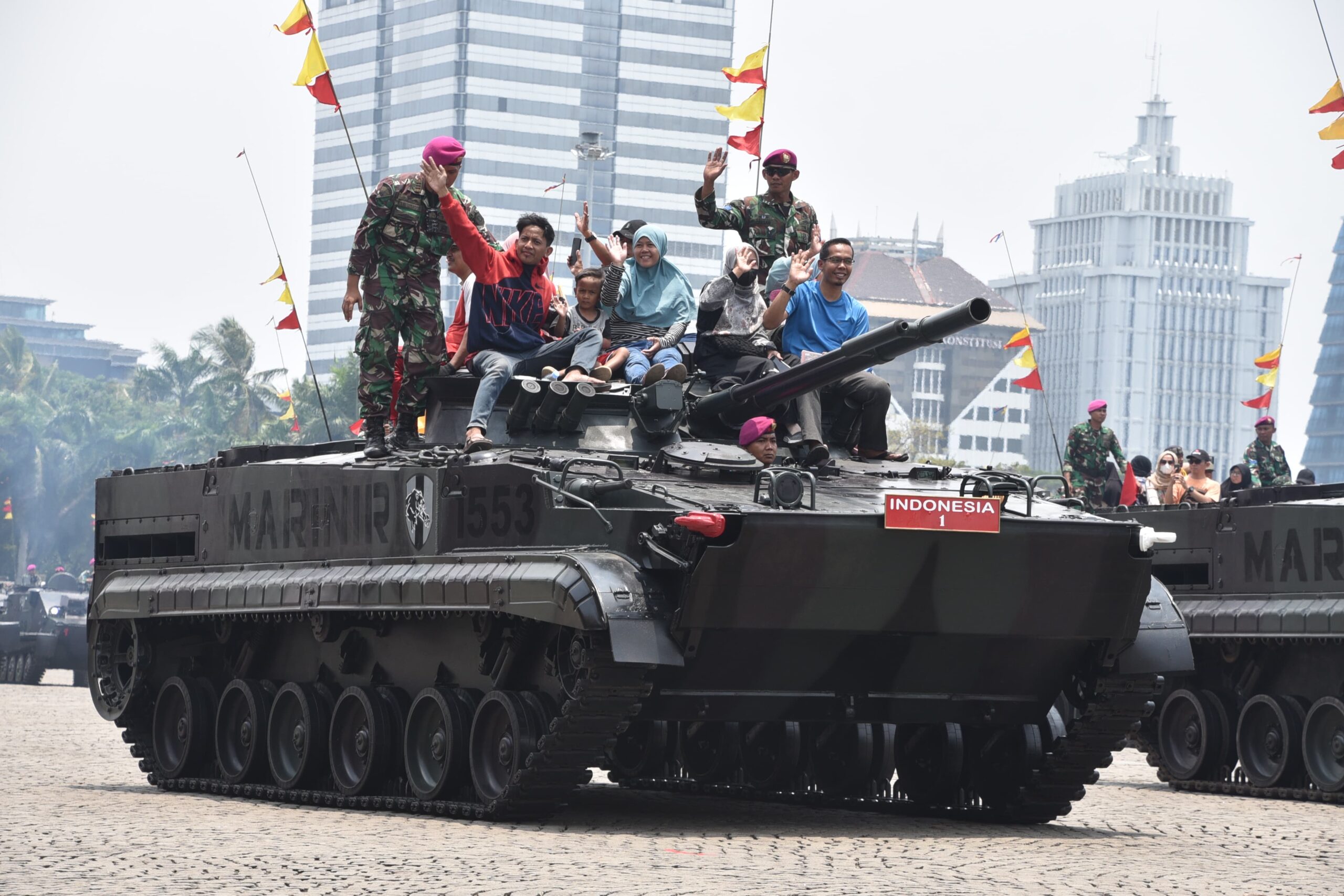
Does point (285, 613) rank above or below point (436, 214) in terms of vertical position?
below

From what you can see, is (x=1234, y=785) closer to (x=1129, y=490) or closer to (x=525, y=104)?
(x=1129, y=490)

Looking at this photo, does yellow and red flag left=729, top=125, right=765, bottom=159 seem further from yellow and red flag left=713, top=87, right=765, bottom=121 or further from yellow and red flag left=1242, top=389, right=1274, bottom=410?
yellow and red flag left=1242, top=389, right=1274, bottom=410

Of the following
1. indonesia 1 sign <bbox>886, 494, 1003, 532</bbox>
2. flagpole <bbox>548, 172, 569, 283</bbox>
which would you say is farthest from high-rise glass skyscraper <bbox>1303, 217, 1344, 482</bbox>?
indonesia 1 sign <bbox>886, 494, 1003, 532</bbox>

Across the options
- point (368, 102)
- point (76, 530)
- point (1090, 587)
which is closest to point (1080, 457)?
point (1090, 587)

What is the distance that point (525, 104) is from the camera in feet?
498

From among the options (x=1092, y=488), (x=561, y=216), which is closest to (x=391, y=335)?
Result: (x=1092, y=488)

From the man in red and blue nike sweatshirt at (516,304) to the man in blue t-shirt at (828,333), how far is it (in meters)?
1.48

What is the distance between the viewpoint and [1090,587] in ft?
46.5

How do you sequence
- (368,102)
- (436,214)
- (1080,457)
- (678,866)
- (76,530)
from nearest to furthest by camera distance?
(678,866), (436,214), (1080,457), (76,530), (368,102)

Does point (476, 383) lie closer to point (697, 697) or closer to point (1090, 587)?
point (697, 697)

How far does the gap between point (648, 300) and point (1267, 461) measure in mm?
9539

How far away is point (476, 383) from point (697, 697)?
3285mm

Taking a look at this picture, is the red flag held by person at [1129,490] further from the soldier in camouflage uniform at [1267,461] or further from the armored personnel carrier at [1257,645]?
A: the armored personnel carrier at [1257,645]

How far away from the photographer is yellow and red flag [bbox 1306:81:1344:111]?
24.5 meters
